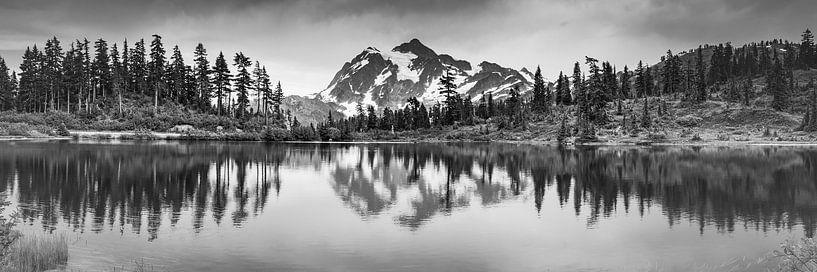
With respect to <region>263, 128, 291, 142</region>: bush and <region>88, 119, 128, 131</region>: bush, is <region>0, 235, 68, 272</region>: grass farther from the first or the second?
<region>263, 128, 291, 142</region>: bush

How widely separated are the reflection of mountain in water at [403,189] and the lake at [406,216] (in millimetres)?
130

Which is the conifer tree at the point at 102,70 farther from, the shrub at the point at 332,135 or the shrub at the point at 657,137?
the shrub at the point at 657,137

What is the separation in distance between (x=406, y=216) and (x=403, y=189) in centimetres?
1093

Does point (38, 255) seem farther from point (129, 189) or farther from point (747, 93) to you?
point (747, 93)

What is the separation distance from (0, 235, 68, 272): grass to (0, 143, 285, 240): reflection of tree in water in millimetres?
3910

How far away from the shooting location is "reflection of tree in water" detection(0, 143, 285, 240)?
2364cm

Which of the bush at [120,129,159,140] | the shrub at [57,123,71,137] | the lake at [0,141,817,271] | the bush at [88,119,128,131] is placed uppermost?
the bush at [88,119,128,131]

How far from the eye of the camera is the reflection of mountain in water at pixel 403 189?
2505 cm

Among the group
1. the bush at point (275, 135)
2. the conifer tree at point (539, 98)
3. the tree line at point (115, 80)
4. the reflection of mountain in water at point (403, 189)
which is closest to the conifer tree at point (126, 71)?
the tree line at point (115, 80)

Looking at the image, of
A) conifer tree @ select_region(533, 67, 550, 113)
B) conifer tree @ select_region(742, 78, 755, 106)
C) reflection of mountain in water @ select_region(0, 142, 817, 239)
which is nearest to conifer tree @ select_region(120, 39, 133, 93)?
reflection of mountain in water @ select_region(0, 142, 817, 239)

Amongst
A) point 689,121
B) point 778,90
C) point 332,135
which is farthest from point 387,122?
point 778,90

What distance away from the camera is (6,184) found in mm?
32781

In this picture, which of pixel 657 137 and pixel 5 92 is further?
pixel 5 92

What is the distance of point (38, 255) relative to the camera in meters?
15.5
